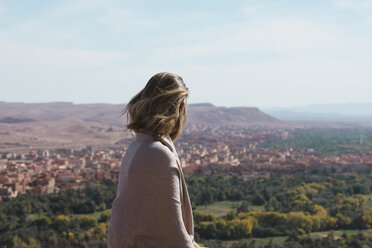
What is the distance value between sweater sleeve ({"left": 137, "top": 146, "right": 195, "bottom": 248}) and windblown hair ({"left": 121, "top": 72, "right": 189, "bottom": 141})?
0.10m

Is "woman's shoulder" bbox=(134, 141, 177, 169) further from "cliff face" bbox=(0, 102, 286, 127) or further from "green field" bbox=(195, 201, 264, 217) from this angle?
"cliff face" bbox=(0, 102, 286, 127)

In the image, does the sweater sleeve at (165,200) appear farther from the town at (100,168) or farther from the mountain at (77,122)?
the mountain at (77,122)

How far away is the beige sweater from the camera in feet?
3.92

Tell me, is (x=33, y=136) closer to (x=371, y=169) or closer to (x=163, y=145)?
(x=371, y=169)

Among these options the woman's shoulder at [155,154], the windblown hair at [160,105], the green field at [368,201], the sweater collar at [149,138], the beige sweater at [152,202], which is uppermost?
the windblown hair at [160,105]

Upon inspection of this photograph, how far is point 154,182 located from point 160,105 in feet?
0.74

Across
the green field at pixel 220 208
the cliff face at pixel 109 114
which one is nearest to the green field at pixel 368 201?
the green field at pixel 220 208

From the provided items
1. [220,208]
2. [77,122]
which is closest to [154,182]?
[220,208]

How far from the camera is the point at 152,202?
1.20 meters

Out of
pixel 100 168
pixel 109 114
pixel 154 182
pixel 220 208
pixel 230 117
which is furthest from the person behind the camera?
pixel 230 117

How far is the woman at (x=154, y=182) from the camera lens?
1.19m

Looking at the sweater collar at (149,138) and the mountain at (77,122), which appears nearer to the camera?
the sweater collar at (149,138)

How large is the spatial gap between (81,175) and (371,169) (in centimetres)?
1887

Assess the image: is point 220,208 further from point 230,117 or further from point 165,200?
point 230,117
